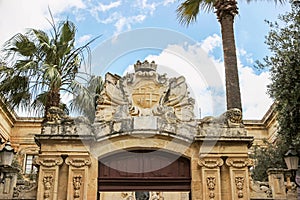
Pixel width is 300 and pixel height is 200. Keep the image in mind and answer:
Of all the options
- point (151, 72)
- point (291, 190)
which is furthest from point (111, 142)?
point (291, 190)

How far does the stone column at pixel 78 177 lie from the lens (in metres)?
8.48

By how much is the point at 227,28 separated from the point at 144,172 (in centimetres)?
678

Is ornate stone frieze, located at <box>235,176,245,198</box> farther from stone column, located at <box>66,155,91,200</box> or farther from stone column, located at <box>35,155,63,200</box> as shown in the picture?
stone column, located at <box>35,155,63,200</box>

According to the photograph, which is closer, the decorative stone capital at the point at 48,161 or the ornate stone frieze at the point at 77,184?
the ornate stone frieze at the point at 77,184

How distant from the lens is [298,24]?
394 inches

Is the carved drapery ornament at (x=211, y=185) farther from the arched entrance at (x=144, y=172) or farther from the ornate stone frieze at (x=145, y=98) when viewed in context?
the ornate stone frieze at (x=145, y=98)

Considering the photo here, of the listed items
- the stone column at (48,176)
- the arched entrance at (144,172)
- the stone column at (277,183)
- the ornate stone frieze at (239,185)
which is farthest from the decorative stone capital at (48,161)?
the stone column at (277,183)

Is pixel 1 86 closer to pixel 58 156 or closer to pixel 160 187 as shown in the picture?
pixel 58 156

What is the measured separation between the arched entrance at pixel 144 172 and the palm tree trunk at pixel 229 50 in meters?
3.94

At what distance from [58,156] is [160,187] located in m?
2.42

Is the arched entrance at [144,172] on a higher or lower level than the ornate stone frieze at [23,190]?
higher

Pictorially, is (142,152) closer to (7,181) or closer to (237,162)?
(237,162)

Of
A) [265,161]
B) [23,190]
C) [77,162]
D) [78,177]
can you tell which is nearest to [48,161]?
[77,162]

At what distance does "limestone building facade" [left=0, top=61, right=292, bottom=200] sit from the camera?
28.4 feet
